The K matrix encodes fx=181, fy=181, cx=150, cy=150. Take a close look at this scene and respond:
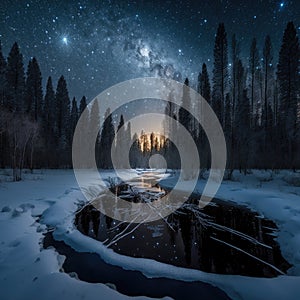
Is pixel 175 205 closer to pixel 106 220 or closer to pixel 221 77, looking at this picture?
pixel 106 220

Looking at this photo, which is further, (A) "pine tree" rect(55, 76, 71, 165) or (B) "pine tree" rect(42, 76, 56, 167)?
(A) "pine tree" rect(55, 76, 71, 165)

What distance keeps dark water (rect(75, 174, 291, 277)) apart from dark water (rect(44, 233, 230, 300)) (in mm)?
703

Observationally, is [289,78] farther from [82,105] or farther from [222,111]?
[82,105]

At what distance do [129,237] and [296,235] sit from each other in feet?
16.4

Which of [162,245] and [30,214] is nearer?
[162,245]

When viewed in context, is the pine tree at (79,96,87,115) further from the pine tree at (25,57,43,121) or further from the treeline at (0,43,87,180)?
the pine tree at (25,57,43,121)

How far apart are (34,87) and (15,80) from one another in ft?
16.3

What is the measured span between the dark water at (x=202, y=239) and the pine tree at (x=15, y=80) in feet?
91.0

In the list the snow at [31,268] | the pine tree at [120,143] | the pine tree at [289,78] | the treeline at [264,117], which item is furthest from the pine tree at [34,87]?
the pine tree at [289,78]

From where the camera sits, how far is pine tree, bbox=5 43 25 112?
90.2ft

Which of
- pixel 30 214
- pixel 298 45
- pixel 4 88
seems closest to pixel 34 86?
pixel 4 88

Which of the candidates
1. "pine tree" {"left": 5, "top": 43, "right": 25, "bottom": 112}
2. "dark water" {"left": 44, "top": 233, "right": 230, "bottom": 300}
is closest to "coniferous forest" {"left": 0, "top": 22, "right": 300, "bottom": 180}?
"pine tree" {"left": 5, "top": 43, "right": 25, "bottom": 112}

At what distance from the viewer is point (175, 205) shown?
9.97 metres

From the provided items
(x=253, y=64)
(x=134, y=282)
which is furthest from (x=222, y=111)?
(x=134, y=282)
